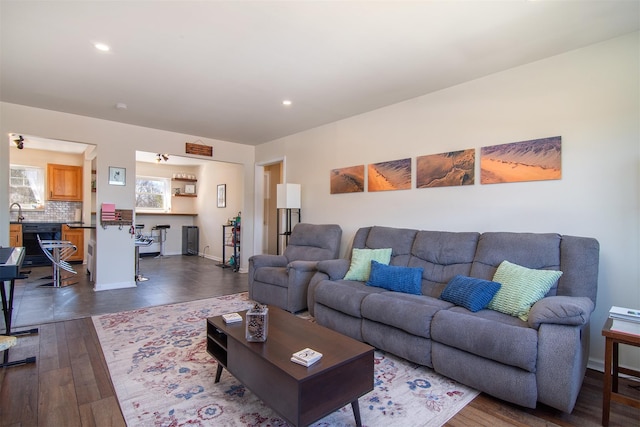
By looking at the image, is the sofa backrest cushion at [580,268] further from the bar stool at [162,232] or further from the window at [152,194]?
the window at [152,194]

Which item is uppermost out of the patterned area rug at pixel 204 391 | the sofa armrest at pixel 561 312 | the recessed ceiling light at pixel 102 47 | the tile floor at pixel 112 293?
the recessed ceiling light at pixel 102 47

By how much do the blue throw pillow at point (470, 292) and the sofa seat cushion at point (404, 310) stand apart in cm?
8

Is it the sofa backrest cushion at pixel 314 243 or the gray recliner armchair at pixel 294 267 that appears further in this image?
the sofa backrest cushion at pixel 314 243

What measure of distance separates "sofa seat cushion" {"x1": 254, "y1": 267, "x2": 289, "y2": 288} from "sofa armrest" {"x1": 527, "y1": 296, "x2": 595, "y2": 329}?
8.03 ft

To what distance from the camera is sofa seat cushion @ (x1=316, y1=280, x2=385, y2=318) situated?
2.75 metres

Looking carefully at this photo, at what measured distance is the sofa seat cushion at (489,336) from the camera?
182 cm

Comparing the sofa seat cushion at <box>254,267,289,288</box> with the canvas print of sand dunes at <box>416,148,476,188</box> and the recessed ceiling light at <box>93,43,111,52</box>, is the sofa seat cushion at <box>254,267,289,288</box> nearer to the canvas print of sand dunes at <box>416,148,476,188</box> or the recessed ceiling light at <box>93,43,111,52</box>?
the canvas print of sand dunes at <box>416,148,476,188</box>

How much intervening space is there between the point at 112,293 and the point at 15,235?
11.7 ft

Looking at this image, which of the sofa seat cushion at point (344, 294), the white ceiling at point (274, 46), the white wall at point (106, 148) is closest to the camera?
the white ceiling at point (274, 46)

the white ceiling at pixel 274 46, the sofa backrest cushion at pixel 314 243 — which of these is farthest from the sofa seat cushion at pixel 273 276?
the white ceiling at pixel 274 46

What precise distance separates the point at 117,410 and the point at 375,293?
1.94 meters

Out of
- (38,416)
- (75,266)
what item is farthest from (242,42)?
(75,266)

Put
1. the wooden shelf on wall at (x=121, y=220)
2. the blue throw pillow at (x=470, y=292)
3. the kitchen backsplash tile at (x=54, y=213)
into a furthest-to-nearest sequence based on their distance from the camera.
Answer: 1. the kitchen backsplash tile at (x=54, y=213)
2. the wooden shelf on wall at (x=121, y=220)
3. the blue throw pillow at (x=470, y=292)

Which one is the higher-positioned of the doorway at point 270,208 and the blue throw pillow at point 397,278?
the doorway at point 270,208
